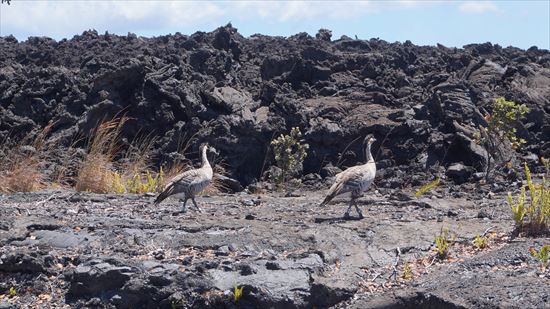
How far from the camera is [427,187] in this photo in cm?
1667

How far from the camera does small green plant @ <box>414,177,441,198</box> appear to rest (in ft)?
53.0

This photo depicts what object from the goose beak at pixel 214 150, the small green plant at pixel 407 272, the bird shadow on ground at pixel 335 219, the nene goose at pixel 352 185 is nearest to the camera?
the small green plant at pixel 407 272

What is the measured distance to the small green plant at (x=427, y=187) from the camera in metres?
16.2

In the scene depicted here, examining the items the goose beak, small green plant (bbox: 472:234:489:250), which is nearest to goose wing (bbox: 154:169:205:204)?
small green plant (bbox: 472:234:489:250)

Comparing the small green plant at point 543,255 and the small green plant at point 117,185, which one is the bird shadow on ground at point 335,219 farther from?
the small green plant at point 117,185

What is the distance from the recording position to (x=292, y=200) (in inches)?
607

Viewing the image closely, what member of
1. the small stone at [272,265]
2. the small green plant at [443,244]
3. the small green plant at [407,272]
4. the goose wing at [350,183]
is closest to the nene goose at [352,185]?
the goose wing at [350,183]

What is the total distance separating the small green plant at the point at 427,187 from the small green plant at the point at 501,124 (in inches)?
39.3

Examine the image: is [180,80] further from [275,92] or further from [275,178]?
[275,178]

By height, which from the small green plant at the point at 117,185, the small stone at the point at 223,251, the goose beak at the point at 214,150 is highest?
the goose beak at the point at 214,150

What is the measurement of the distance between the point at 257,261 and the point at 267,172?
28.4ft

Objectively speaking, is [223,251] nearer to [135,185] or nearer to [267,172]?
[135,185]

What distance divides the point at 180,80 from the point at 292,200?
7056 millimetres

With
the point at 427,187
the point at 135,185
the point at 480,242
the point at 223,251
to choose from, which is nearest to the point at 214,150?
the point at 135,185
